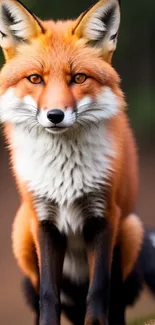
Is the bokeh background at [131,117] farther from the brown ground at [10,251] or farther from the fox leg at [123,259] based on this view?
the fox leg at [123,259]

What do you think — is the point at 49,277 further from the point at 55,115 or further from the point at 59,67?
the point at 59,67

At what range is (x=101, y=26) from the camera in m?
4.69

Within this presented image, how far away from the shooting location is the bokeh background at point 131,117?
530 cm

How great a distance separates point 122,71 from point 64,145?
0.84 m

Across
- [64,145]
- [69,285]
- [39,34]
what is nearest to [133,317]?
[69,285]

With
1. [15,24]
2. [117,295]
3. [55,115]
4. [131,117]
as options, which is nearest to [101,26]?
[15,24]

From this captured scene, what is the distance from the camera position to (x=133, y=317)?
5.38 m

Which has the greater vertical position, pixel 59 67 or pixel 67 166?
pixel 59 67

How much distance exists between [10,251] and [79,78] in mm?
1358

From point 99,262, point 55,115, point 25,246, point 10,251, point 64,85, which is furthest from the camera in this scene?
point 10,251

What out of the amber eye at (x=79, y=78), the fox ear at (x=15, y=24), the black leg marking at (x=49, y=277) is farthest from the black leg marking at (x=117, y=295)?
the fox ear at (x=15, y=24)

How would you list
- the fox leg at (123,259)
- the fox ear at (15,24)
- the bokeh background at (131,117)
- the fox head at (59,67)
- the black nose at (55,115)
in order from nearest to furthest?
the black nose at (55,115)
the fox head at (59,67)
the fox ear at (15,24)
the fox leg at (123,259)
the bokeh background at (131,117)

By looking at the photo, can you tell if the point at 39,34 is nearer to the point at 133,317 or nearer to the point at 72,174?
the point at 72,174

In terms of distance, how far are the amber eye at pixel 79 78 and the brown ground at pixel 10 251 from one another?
0.92m
